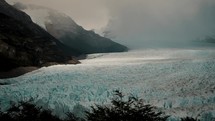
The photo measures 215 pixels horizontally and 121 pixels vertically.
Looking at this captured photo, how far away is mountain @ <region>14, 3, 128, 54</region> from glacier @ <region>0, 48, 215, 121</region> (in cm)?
10205

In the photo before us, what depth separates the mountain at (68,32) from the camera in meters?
144

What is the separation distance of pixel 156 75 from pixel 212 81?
5853 millimetres

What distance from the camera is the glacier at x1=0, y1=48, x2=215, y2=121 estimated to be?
1107 inches

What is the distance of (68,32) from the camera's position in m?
149

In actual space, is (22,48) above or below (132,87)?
above

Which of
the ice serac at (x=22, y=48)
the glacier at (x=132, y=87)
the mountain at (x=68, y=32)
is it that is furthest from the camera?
the mountain at (x=68, y=32)

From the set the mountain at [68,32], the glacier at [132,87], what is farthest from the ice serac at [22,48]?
the mountain at [68,32]

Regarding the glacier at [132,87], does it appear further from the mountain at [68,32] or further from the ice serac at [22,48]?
the mountain at [68,32]

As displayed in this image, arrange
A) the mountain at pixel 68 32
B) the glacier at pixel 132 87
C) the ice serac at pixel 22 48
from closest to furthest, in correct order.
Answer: the glacier at pixel 132 87
the ice serac at pixel 22 48
the mountain at pixel 68 32

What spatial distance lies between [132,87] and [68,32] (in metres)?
118

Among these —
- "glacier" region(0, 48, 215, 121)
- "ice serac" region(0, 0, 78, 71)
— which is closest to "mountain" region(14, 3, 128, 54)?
"ice serac" region(0, 0, 78, 71)

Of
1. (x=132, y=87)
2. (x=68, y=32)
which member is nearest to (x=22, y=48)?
(x=132, y=87)

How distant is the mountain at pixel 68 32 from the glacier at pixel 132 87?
102m

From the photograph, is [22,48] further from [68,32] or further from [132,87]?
[68,32]
